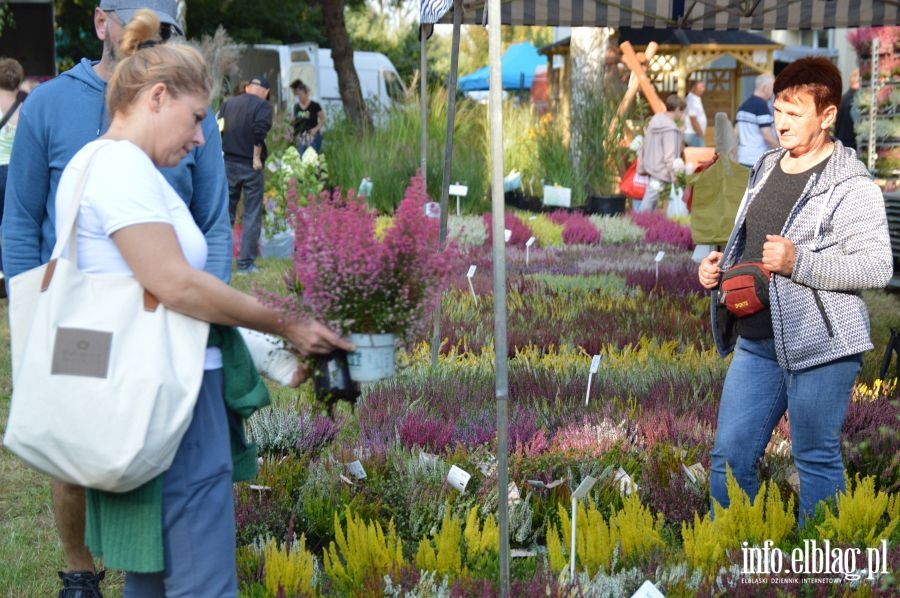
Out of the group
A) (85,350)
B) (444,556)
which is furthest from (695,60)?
(85,350)

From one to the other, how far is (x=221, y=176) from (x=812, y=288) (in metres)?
1.68

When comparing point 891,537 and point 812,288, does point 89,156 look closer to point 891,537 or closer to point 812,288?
point 812,288

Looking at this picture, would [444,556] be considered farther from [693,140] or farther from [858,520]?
[693,140]

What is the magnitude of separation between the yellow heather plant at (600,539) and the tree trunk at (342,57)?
14610 mm

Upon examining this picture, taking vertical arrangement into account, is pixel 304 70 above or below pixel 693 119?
above

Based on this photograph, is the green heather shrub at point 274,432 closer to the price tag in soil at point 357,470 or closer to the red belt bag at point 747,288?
the price tag in soil at point 357,470

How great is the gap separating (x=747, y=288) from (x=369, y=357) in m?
1.32

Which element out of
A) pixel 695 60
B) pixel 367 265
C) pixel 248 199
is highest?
pixel 695 60

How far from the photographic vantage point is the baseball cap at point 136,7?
123 inches

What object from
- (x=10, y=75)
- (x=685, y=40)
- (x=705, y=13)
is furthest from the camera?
(x=685, y=40)

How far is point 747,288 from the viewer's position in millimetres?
3357

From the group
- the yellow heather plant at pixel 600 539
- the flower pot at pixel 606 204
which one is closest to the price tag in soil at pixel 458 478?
the yellow heather plant at pixel 600 539

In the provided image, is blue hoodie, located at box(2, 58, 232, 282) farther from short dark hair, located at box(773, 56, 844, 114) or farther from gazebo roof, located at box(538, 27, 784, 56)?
gazebo roof, located at box(538, 27, 784, 56)

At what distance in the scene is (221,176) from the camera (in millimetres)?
3250
